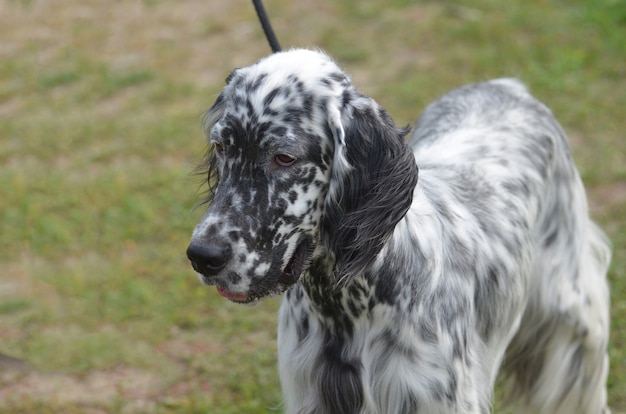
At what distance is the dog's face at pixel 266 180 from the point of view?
131 inches

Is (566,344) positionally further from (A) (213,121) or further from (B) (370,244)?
(A) (213,121)

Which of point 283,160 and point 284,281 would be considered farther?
point 284,281

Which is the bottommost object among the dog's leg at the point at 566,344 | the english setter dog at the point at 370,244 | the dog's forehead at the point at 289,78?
the dog's leg at the point at 566,344

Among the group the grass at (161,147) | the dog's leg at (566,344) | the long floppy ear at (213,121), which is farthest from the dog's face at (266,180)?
the dog's leg at (566,344)

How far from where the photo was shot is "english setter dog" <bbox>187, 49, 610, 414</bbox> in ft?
11.1

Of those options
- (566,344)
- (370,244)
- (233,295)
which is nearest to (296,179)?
(370,244)

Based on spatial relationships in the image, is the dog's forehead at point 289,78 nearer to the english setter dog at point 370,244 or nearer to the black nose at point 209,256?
the english setter dog at point 370,244

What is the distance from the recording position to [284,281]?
11.4 feet

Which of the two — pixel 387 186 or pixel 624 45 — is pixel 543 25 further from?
pixel 387 186

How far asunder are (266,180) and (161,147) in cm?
578

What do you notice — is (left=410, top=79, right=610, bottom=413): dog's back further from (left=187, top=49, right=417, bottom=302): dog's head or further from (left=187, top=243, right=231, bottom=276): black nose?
(left=187, top=243, right=231, bottom=276): black nose

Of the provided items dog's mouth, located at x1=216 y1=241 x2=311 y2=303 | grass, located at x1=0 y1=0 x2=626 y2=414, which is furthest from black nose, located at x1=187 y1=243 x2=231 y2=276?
grass, located at x1=0 y1=0 x2=626 y2=414

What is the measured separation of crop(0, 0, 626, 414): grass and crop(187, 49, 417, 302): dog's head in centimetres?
97

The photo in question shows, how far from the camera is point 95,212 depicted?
8.02 metres
